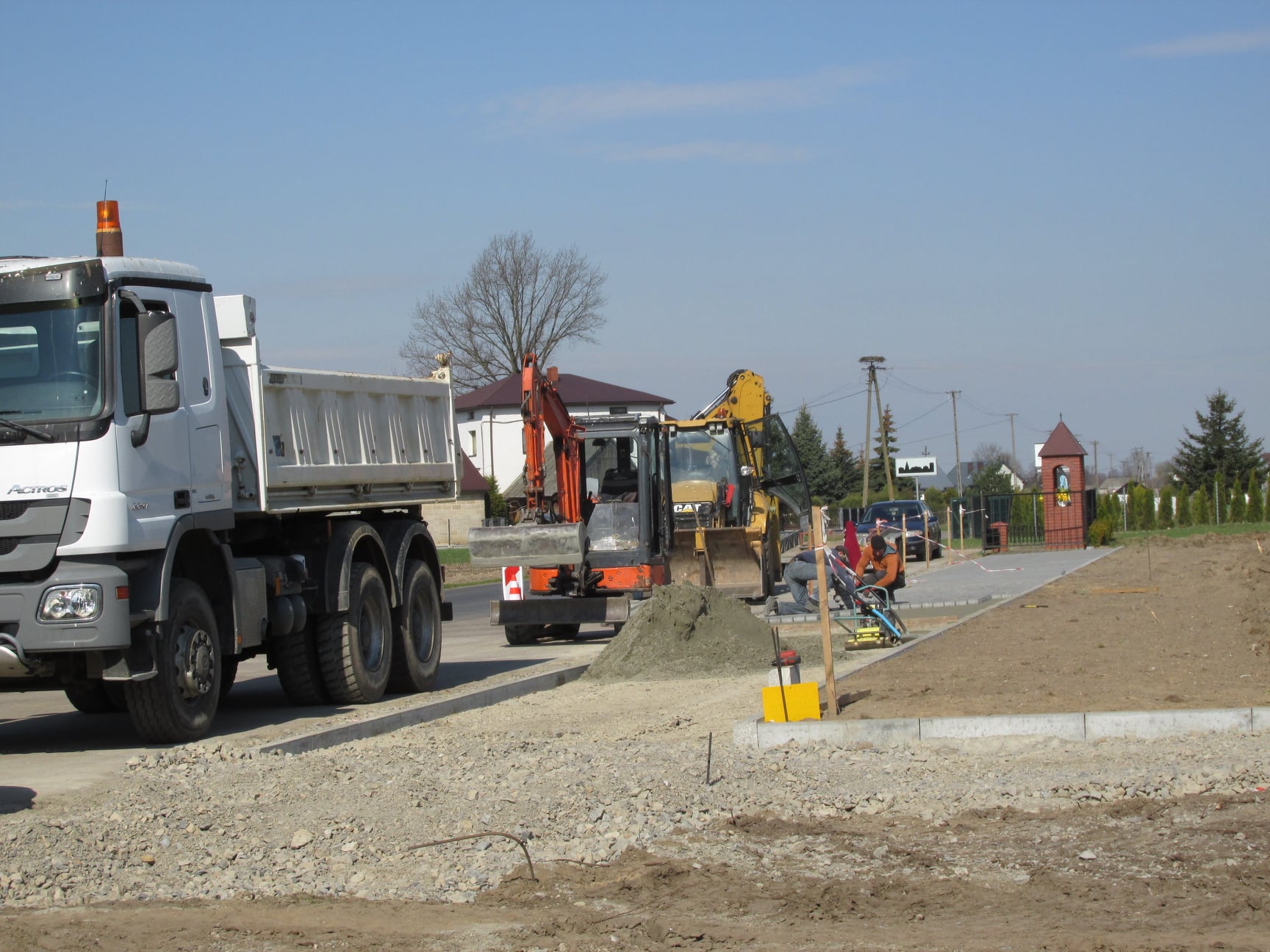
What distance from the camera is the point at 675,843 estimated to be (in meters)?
6.89

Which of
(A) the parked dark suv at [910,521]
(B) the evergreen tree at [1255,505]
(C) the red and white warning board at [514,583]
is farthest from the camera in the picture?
(B) the evergreen tree at [1255,505]

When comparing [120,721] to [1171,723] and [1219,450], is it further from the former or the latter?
[1219,450]

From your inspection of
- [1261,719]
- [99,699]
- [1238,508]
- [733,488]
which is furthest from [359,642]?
[1238,508]

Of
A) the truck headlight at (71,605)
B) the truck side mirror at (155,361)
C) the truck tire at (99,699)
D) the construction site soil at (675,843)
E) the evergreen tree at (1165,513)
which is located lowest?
the construction site soil at (675,843)

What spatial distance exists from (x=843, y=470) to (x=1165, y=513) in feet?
142

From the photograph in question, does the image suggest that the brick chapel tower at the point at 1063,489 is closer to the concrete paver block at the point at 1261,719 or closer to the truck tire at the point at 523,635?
the truck tire at the point at 523,635

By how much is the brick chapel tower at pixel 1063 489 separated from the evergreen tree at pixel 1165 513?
46.2ft

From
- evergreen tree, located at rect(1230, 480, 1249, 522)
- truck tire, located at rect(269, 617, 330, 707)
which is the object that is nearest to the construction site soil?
truck tire, located at rect(269, 617, 330, 707)

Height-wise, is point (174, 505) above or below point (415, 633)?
above

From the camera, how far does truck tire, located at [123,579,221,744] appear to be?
9.58 m

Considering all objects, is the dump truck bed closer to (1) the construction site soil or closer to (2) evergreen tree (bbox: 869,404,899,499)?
(1) the construction site soil

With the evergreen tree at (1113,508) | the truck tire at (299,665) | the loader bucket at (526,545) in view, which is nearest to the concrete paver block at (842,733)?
the truck tire at (299,665)

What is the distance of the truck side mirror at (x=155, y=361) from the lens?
934cm

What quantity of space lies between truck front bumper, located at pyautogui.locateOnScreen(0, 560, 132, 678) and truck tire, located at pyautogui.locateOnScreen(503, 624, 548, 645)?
963cm
